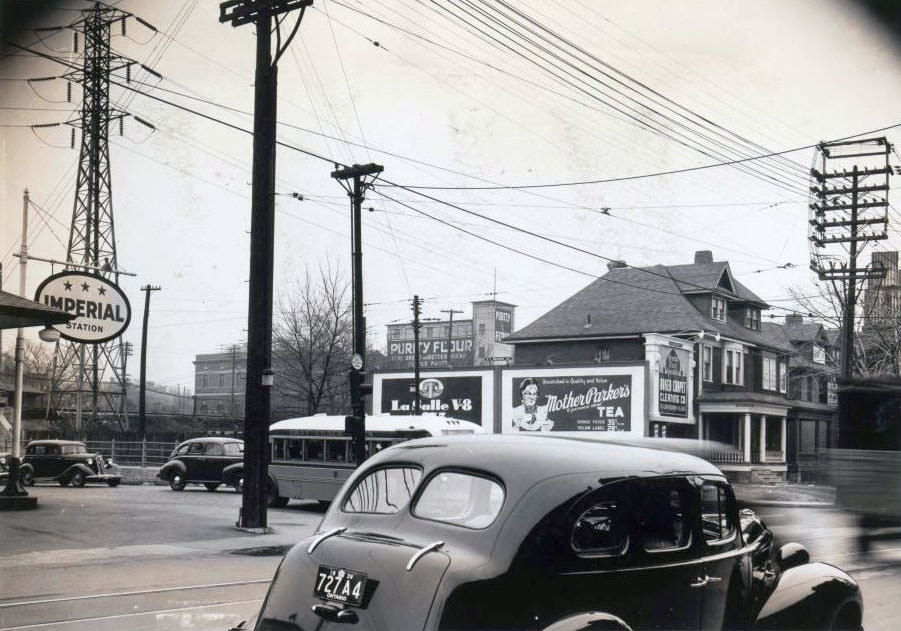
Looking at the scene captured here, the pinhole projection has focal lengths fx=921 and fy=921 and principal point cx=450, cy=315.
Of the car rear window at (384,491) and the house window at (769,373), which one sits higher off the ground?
the house window at (769,373)

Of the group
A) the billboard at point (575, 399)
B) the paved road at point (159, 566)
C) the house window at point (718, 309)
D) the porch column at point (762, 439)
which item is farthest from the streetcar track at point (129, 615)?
the porch column at point (762, 439)

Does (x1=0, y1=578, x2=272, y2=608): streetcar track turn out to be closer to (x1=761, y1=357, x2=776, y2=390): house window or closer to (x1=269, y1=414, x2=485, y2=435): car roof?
(x1=269, y1=414, x2=485, y2=435): car roof

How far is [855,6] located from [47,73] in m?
8.83

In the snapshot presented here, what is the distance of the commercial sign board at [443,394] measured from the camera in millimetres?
42906

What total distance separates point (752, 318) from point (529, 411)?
37.2 feet

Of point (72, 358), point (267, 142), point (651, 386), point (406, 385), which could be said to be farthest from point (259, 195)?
point (406, 385)

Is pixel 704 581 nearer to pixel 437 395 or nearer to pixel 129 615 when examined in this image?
pixel 129 615

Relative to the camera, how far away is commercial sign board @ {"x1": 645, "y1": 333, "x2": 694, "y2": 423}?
38500mm

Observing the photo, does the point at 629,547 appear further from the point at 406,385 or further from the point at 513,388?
the point at 406,385

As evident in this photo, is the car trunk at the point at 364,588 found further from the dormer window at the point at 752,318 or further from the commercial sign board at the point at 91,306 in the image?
the dormer window at the point at 752,318

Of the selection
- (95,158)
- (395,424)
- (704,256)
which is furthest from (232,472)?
(704,256)

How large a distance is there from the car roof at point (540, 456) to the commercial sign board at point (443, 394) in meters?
37.2

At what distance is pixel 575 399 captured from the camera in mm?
40156

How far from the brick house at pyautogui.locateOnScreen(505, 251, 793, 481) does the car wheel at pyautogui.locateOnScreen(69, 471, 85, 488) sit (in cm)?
2160
